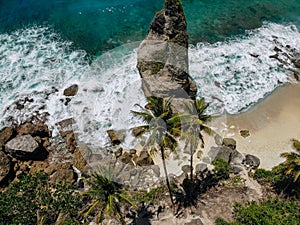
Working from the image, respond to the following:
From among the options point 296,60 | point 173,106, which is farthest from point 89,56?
point 296,60

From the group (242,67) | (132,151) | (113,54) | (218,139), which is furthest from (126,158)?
(242,67)

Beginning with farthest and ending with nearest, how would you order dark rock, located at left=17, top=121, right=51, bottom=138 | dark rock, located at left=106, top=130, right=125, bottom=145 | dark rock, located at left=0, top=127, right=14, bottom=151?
dark rock, located at left=17, top=121, right=51, bottom=138
dark rock, located at left=106, top=130, right=125, bottom=145
dark rock, located at left=0, top=127, right=14, bottom=151

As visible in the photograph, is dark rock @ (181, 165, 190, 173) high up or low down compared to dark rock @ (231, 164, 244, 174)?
down

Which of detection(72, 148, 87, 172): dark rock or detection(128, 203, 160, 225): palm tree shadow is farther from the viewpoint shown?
detection(72, 148, 87, 172): dark rock

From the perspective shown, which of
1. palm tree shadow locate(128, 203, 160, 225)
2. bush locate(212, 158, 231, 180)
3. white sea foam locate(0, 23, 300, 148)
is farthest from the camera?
white sea foam locate(0, 23, 300, 148)

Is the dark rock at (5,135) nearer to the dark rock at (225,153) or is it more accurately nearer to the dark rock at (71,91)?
the dark rock at (71,91)

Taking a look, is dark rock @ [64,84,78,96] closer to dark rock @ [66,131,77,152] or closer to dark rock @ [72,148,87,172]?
dark rock @ [66,131,77,152]

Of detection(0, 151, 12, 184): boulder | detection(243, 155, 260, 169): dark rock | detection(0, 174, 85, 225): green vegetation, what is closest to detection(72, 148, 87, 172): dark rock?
detection(0, 174, 85, 225): green vegetation
